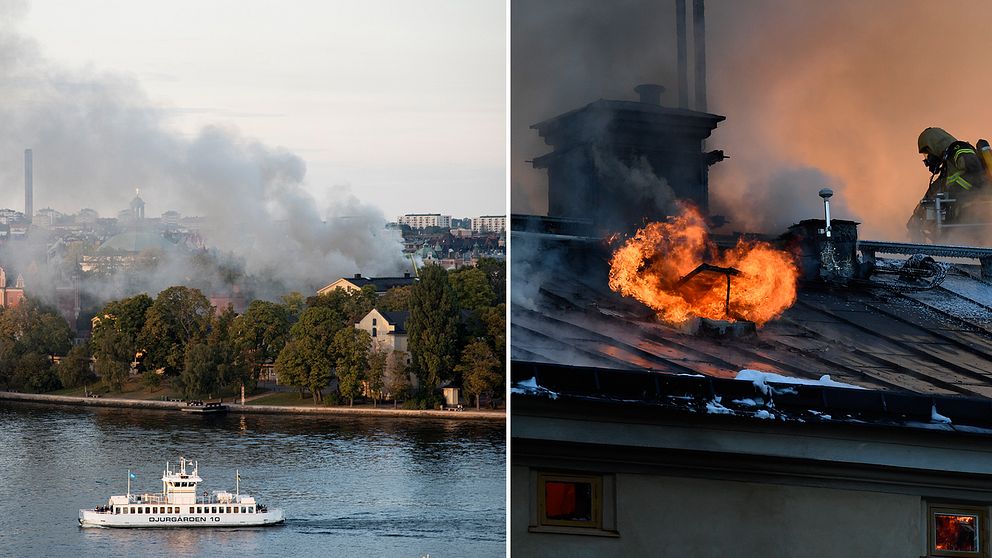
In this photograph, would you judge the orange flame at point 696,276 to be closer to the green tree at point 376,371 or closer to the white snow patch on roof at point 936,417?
the white snow patch on roof at point 936,417

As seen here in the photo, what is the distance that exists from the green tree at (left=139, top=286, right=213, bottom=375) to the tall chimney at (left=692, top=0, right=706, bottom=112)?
46.1 feet

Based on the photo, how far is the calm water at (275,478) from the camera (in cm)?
1667

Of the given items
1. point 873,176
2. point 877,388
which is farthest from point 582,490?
point 873,176

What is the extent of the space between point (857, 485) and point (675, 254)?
4.53 feet

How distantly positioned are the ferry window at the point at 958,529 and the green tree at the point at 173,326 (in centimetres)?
1561

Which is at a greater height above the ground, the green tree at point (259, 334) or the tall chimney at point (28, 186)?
the tall chimney at point (28, 186)

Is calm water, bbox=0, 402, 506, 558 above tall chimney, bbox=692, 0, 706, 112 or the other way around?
the other way around

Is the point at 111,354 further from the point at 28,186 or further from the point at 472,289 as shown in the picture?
the point at 472,289

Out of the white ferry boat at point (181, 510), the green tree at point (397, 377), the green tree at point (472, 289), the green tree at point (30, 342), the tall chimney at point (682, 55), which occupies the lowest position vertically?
the white ferry boat at point (181, 510)

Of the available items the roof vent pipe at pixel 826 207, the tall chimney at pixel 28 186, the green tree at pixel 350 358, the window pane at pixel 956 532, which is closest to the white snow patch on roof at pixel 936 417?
the window pane at pixel 956 532

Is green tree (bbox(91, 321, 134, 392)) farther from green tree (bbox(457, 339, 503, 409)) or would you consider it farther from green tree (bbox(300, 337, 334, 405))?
A: green tree (bbox(457, 339, 503, 409))

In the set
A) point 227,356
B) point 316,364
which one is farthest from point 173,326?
point 316,364

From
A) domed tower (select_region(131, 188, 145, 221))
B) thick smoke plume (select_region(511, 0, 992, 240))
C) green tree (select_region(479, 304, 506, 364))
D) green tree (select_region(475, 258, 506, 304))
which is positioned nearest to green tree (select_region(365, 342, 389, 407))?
green tree (select_region(479, 304, 506, 364))

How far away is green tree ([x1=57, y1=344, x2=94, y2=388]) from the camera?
1881 cm
